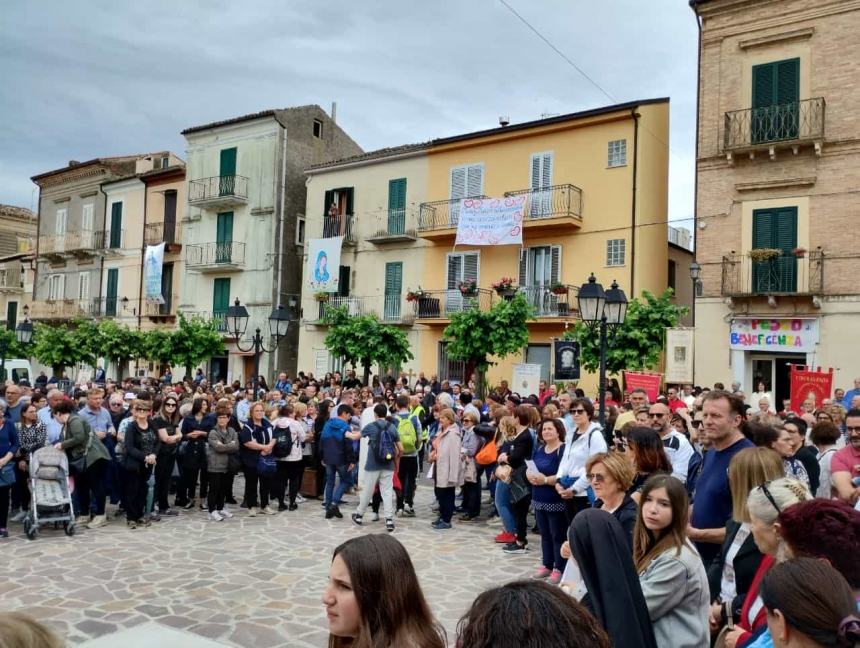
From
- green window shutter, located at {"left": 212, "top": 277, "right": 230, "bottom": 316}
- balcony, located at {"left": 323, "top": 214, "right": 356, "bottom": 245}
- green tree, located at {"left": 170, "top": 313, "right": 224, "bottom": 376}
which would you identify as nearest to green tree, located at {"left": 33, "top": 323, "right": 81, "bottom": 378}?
green tree, located at {"left": 170, "top": 313, "right": 224, "bottom": 376}

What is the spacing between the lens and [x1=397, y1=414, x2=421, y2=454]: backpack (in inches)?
429

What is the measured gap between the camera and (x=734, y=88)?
20422mm

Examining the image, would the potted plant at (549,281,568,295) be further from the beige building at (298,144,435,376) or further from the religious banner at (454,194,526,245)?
the beige building at (298,144,435,376)

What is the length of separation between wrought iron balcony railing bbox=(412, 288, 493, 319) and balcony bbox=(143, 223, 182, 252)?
13.8 meters

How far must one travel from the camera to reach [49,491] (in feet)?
30.5

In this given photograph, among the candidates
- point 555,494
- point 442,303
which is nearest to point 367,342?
point 442,303

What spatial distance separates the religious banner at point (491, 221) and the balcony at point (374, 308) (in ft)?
12.4

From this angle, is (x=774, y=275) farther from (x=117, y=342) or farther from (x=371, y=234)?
(x=117, y=342)

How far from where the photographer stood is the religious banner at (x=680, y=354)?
20469 mm

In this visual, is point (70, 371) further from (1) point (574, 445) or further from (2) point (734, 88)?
(1) point (574, 445)

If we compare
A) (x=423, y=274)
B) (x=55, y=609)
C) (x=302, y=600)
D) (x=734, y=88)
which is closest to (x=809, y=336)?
(x=734, y=88)

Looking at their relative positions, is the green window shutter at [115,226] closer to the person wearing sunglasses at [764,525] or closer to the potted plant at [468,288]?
the potted plant at [468,288]

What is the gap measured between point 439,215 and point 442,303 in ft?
11.0

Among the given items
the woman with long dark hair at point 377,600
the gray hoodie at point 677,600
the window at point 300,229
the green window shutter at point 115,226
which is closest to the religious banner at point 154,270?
the green window shutter at point 115,226
